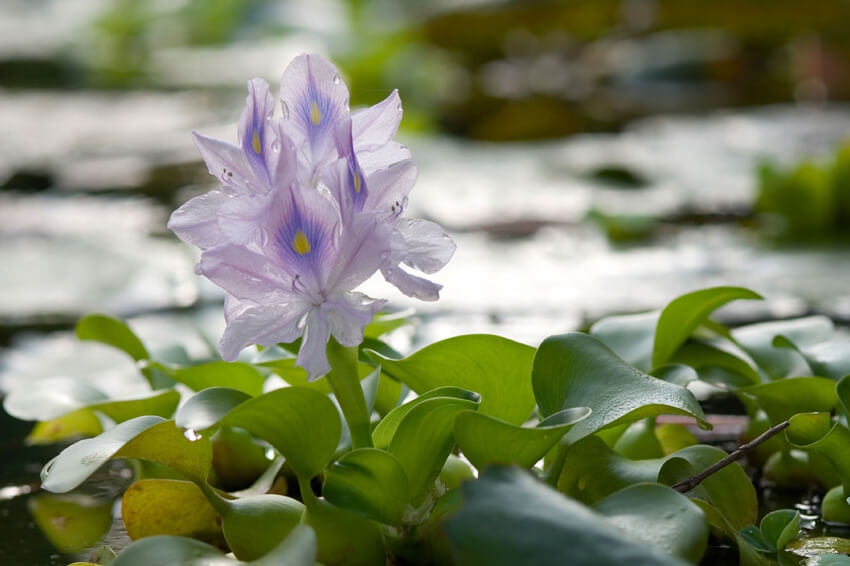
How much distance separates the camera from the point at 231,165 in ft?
1.98

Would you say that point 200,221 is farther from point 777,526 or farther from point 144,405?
point 777,526

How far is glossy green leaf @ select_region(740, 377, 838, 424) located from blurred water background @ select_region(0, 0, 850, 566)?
16 cm

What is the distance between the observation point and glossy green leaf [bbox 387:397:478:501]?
585 mm

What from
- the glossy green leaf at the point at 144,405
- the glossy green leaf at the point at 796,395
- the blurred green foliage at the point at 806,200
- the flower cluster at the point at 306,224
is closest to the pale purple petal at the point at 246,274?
the flower cluster at the point at 306,224

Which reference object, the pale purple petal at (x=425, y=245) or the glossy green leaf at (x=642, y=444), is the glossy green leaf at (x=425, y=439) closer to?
the pale purple petal at (x=425, y=245)

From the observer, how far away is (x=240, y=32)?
638 centimetres

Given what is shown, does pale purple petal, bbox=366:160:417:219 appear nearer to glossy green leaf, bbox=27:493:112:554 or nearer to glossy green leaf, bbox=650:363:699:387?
glossy green leaf, bbox=650:363:699:387

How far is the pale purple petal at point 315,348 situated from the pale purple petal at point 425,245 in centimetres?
6

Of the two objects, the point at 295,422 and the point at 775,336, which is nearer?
the point at 295,422

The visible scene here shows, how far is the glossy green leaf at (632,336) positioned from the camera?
0.81 m

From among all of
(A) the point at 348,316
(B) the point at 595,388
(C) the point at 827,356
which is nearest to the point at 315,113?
(A) the point at 348,316

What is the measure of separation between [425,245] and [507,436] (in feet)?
0.36

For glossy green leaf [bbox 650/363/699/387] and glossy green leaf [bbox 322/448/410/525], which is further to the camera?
glossy green leaf [bbox 650/363/699/387]

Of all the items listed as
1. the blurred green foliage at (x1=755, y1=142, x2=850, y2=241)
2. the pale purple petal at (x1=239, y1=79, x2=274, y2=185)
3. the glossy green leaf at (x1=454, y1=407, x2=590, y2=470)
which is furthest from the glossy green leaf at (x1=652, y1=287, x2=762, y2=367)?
the blurred green foliage at (x1=755, y1=142, x2=850, y2=241)
